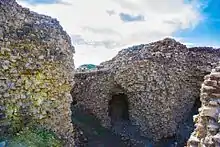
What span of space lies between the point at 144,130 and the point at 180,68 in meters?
3.27

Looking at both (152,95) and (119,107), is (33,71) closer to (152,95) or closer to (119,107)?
(152,95)

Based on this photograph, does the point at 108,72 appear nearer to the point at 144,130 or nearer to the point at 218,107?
the point at 144,130

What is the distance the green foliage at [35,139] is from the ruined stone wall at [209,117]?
417 centimetres

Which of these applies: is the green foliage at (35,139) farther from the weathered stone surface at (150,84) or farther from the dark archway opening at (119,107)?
the dark archway opening at (119,107)

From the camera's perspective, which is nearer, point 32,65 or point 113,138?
point 32,65

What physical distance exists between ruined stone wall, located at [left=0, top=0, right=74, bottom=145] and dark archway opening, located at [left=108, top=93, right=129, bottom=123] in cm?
782

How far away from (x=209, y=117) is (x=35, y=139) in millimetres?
4863

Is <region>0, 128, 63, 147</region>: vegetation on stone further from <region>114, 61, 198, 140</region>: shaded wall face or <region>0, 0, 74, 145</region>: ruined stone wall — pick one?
<region>114, 61, 198, 140</region>: shaded wall face

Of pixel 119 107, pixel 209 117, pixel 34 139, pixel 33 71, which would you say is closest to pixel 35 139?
pixel 34 139

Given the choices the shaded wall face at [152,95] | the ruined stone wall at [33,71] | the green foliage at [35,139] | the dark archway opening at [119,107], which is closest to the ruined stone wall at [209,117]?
the green foliage at [35,139]

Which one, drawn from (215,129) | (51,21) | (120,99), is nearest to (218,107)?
(215,129)

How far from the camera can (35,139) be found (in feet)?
35.3

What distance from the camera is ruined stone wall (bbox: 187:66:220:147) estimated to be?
732 centimetres

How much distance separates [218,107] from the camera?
762cm
